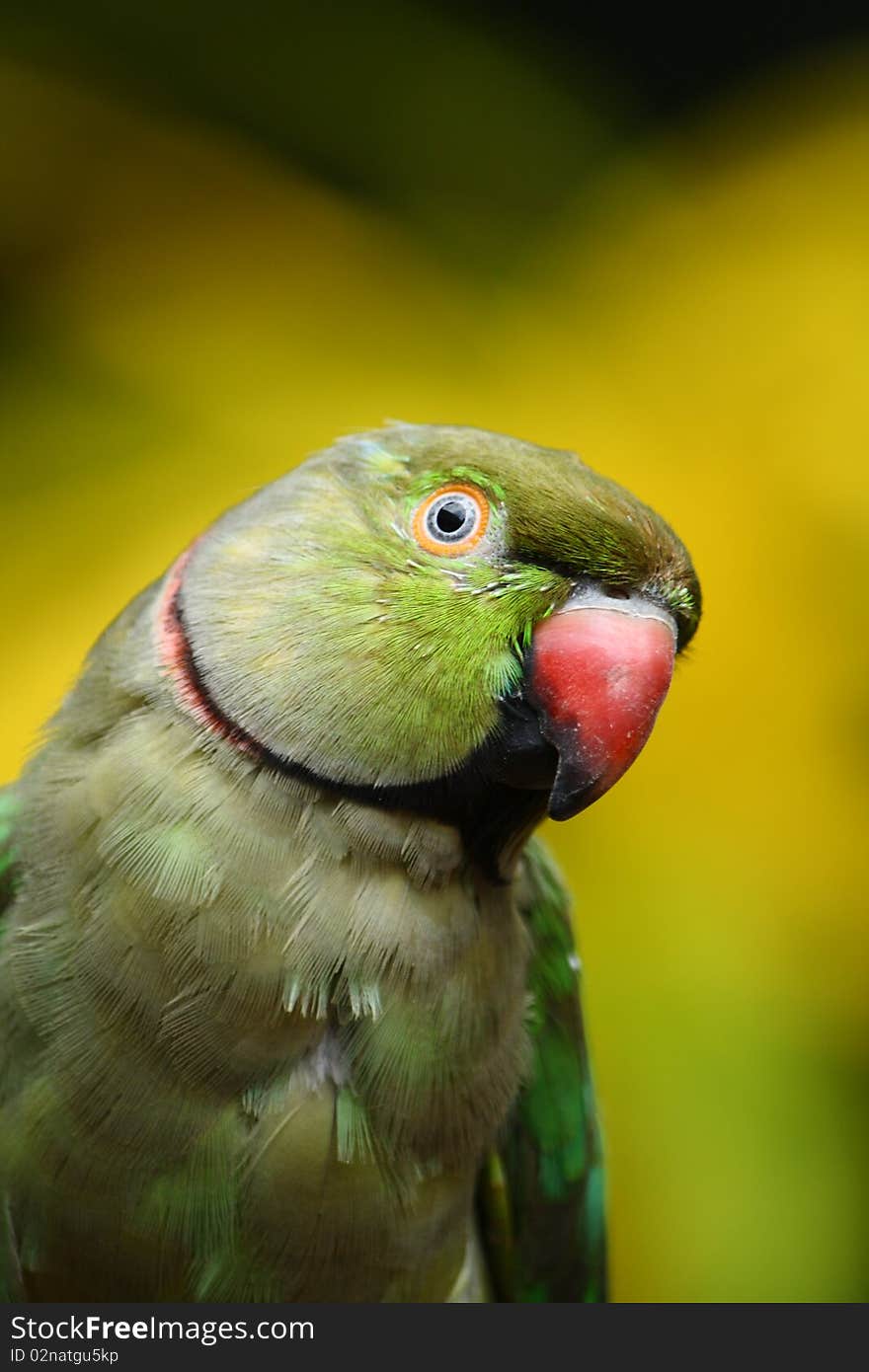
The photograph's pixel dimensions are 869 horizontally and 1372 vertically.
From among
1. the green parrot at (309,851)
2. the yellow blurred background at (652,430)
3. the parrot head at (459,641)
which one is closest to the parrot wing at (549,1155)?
the green parrot at (309,851)

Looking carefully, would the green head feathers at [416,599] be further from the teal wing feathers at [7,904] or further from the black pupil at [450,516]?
the teal wing feathers at [7,904]

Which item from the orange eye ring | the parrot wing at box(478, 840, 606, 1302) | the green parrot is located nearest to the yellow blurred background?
the parrot wing at box(478, 840, 606, 1302)

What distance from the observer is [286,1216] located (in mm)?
1149

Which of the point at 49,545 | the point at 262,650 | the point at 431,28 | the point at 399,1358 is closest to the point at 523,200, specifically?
the point at 431,28

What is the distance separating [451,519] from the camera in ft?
3.54

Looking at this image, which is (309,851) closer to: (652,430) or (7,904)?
(7,904)

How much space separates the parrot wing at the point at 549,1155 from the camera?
4.75 ft

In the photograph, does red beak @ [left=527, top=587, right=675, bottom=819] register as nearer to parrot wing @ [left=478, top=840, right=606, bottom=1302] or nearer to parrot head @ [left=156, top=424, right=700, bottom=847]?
parrot head @ [left=156, top=424, right=700, bottom=847]

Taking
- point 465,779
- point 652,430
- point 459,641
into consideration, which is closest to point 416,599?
point 459,641

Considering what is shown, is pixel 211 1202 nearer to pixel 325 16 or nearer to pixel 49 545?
pixel 49 545

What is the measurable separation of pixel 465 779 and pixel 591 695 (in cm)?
13

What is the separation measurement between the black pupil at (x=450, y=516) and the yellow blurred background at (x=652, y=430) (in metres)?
1.32

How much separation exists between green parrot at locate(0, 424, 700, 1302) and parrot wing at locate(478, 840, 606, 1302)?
22cm

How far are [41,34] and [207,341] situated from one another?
599 mm
